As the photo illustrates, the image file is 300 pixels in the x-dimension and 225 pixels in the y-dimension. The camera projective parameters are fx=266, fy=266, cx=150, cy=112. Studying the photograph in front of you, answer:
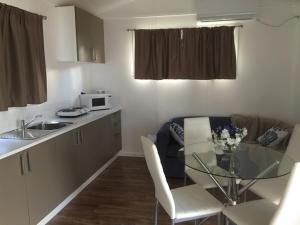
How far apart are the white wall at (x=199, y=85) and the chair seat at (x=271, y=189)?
1.99m

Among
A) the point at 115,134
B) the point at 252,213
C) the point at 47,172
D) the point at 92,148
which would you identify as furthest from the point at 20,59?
the point at 252,213

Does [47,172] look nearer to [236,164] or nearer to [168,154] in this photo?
[168,154]

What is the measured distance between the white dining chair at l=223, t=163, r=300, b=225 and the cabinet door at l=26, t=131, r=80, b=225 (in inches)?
67.6

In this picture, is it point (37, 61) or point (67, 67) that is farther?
point (67, 67)

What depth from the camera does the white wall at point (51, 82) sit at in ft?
9.50

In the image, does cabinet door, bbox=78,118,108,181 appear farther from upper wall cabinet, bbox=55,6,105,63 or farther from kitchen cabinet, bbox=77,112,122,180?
upper wall cabinet, bbox=55,6,105,63

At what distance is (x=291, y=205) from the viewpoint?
164 cm

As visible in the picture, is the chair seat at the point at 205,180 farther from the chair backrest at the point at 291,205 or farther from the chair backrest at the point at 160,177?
the chair backrest at the point at 291,205

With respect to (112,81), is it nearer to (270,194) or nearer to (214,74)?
(214,74)

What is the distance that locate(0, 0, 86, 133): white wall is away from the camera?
9.50ft

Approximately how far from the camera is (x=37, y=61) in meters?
2.96

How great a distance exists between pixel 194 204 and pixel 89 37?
9.34 feet

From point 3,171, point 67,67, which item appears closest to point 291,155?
point 3,171

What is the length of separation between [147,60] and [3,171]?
9.26ft
